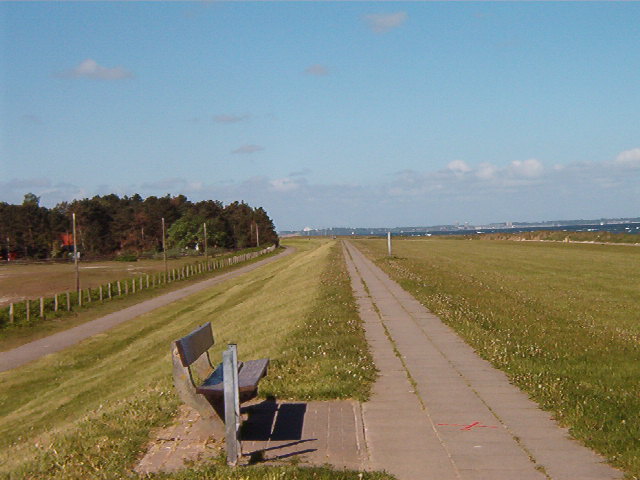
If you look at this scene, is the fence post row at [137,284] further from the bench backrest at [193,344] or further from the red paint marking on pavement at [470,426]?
the red paint marking on pavement at [470,426]

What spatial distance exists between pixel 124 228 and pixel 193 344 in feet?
422

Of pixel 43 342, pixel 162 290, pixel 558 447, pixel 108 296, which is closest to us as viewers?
pixel 558 447

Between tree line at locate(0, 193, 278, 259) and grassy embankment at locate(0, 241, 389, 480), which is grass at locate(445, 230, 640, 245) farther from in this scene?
grassy embankment at locate(0, 241, 389, 480)

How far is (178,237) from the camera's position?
117562 mm

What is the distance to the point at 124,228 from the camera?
131m

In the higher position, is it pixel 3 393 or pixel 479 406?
pixel 479 406

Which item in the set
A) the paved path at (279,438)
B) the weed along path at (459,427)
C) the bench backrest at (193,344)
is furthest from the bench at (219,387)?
the weed along path at (459,427)

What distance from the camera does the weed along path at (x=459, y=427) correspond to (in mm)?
5586

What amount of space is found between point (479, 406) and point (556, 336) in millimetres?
5370

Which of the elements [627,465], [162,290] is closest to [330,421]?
[627,465]

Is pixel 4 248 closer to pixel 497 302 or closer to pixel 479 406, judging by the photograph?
pixel 497 302

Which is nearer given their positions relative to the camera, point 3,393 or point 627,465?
point 627,465

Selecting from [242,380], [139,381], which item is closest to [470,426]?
[242,380]

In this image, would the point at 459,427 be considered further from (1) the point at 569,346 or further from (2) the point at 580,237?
(2) the point at 580,237
